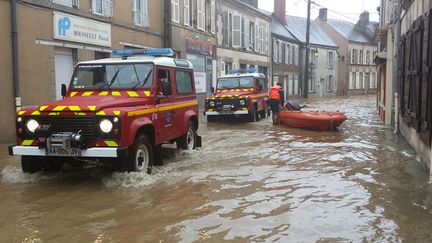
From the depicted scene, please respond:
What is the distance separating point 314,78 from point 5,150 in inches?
1567

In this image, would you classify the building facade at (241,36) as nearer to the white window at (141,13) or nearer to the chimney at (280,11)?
the chimney at (280,11)

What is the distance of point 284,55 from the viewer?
1588 inches

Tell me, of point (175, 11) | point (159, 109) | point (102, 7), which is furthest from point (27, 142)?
point (175, 11)

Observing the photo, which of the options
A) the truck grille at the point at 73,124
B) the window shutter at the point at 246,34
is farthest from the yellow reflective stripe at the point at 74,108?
the window shutter at the point at 246,34

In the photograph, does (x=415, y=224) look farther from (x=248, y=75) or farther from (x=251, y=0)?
(x=251, y=0)

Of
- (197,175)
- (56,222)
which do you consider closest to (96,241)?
(56,222)

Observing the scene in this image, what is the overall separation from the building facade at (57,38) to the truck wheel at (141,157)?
593 centimetres

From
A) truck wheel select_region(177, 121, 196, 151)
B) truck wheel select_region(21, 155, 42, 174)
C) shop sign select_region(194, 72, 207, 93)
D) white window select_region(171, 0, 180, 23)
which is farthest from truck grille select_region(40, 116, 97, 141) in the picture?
shop sign select_region(194, 72, 207, 93)

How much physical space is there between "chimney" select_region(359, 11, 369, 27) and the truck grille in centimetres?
5676

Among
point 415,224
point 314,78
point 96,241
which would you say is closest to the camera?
point 96,241

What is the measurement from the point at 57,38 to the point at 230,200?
30.2 ft

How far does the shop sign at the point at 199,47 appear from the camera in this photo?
2298 cm

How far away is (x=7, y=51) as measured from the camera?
39.7ft

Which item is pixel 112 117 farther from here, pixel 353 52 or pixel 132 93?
pixel 353 52
